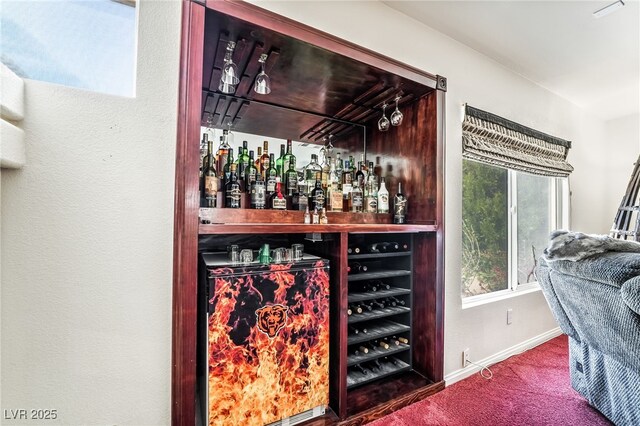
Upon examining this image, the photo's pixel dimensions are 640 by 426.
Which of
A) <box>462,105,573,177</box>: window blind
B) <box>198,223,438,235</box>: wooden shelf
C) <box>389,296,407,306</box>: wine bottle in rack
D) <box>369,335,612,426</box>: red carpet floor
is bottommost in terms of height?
<box>369,335,612,426</box>: red carpet floor

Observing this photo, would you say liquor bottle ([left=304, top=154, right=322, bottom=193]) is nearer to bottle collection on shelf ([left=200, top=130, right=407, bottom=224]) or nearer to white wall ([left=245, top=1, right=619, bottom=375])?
bottle collection on shelf ([left=200, top=130, right=407, bottom=224])

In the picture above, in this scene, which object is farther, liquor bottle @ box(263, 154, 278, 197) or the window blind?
the window blind

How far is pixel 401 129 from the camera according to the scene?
6.84 ft

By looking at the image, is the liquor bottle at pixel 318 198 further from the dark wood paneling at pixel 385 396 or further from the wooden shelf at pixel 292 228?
the dark wood paneling at pixel 385 396

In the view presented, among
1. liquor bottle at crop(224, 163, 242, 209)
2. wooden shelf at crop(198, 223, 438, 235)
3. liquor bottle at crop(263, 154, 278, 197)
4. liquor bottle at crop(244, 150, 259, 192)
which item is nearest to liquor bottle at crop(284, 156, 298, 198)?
liquor bottle at crop(263, 154, 278, 197)

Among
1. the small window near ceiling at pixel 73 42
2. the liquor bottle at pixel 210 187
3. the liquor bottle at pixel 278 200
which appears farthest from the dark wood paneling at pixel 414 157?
the small window near ceiling at pixel 73 42

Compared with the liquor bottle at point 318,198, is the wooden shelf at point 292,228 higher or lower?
lower

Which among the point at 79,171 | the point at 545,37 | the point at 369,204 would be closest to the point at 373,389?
the point at 369,204

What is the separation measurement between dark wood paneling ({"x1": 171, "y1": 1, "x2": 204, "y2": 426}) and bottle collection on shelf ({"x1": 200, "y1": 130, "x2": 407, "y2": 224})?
0.33 metres

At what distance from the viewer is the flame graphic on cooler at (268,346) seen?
121 centimetres

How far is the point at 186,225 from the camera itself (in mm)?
1112

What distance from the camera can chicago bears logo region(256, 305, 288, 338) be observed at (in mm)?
1299

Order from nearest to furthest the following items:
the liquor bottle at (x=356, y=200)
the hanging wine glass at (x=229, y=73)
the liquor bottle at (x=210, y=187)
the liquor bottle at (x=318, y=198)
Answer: the hanging wine glass at (x=229, y=73), the liquor bottle at (x=210, y=187), the liquor bottle at (x=318, y=198), the liquor bottle at (x=356, y=200)

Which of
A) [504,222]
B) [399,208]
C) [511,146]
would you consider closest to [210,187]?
[399,208]
